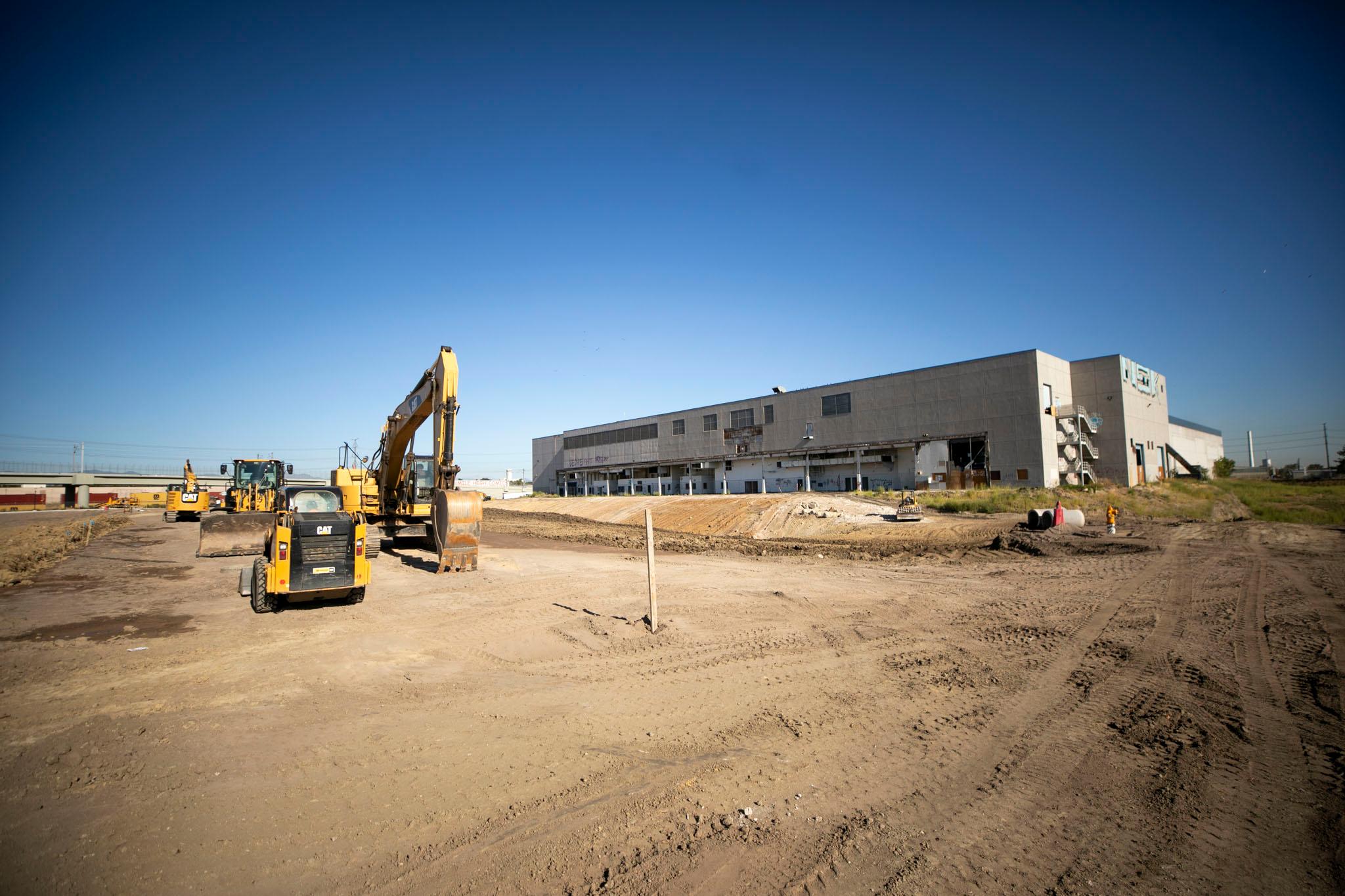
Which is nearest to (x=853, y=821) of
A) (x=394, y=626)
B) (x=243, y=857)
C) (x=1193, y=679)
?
(x=243, y=857)

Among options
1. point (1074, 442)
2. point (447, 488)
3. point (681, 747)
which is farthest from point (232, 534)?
point (1074, 442)

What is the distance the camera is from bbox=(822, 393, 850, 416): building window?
52156mm

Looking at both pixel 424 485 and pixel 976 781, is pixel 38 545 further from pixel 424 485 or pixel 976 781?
pixel 976 781

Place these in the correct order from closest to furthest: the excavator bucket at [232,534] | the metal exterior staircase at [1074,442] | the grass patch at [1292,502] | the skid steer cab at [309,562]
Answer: the skid steer cab at [309,562] < the excavator bucket at [232,534] < the grass patch at [1292,502] < the metal exterior staircase at [1074,442]

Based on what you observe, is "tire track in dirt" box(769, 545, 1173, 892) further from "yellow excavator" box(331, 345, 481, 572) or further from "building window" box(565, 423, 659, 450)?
"building window" box(565, 423, 659, 450)

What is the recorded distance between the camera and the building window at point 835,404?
171ft

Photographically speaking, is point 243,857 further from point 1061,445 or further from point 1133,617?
point 1061,445

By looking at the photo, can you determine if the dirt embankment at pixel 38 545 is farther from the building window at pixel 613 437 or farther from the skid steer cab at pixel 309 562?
the building window at pixel 613 437

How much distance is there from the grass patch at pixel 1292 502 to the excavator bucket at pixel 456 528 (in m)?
32.5

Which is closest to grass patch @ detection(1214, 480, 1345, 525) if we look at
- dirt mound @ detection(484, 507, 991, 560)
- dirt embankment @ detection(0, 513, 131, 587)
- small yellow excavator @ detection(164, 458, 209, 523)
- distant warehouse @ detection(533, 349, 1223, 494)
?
distant warehouse @ detection(533, 349, 1223, 494)

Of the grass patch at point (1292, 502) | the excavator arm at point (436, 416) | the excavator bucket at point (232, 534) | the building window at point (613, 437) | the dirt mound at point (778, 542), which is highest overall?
the building window at point (613, 437)

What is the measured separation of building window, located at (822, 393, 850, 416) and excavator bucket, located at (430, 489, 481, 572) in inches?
1634

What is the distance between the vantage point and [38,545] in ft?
76.4

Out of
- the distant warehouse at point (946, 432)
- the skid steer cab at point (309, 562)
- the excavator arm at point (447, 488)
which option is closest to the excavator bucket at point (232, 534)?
the excavator arm at point (447, 488)
